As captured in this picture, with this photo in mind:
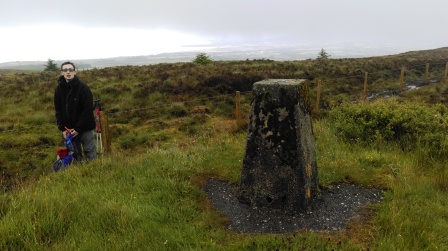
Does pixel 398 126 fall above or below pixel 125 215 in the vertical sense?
above

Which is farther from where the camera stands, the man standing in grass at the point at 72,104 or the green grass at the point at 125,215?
the man standing in grass at the point at 72,104

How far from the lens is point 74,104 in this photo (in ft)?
19.8

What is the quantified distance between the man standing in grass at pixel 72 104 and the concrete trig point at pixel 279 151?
10.9 feet

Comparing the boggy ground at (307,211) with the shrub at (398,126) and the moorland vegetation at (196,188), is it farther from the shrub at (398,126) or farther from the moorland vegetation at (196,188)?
the shrub at (398,126)

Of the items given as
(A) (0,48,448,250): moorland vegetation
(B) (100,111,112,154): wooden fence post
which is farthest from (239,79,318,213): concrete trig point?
(B) (100,111,112,154): wooden fence post

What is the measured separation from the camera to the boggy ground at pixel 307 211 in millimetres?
4016

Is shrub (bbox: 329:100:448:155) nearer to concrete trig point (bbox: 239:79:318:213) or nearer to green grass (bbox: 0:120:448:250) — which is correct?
green grass (bbox: 0:120:448:250)

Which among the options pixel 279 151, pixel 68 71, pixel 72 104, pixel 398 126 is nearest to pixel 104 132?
pixel 72 104

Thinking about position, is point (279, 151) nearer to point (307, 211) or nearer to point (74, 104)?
point (307, 211)

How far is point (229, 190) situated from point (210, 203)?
545 mm

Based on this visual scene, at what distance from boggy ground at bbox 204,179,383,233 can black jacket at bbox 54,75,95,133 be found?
2.75 meters

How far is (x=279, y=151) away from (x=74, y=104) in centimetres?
396

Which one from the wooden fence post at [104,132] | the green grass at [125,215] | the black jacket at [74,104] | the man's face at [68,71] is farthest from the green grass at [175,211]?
the wooden fence post at [104,132]

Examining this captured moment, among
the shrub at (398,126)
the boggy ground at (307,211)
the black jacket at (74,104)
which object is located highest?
the black jacket at (74,104)
